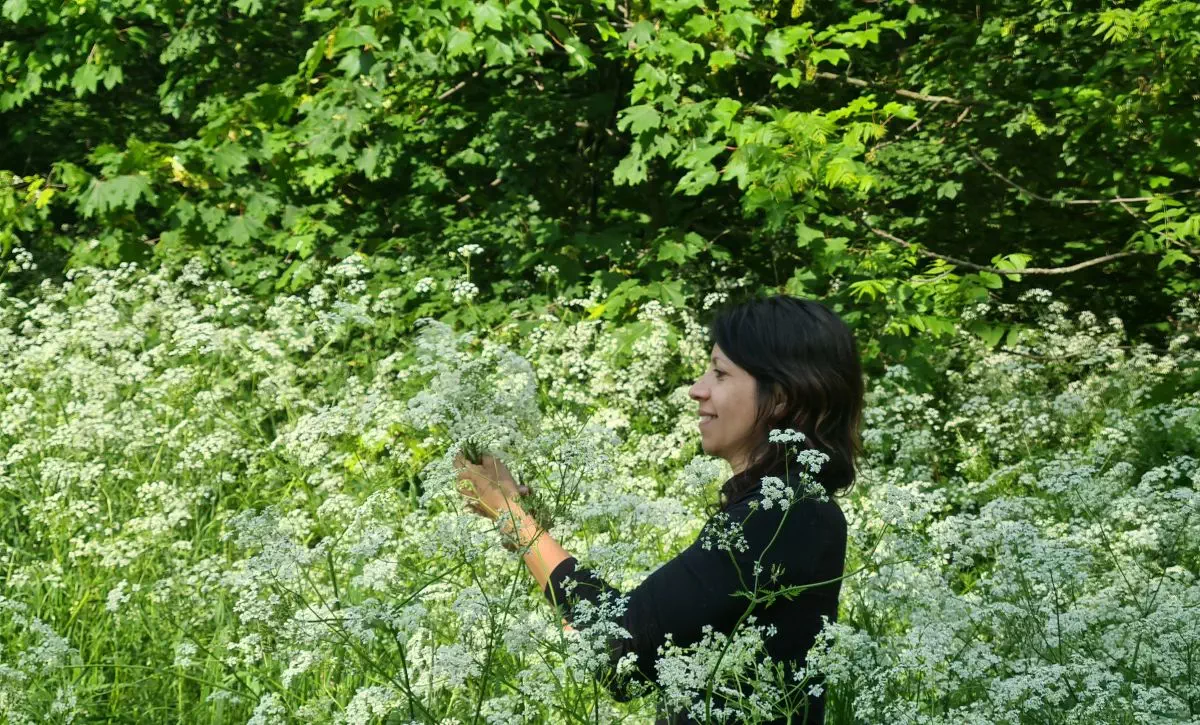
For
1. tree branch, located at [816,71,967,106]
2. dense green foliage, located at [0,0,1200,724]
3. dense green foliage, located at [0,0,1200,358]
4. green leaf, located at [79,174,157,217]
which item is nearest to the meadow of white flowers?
dense green foliage, located at [0,0,1200,724]

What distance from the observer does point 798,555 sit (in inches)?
102

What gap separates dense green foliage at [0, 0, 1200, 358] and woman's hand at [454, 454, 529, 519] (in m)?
3.60

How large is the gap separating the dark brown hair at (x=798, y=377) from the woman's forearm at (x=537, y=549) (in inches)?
16.2

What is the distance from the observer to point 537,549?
2.72 metres

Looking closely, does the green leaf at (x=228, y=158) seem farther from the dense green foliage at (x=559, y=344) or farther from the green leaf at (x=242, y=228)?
the green leaf at (x=242, y=228)

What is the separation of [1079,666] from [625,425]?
3.47 metres

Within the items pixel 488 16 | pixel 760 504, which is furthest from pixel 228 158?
pixel 760 504

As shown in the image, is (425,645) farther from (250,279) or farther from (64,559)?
(250,279)

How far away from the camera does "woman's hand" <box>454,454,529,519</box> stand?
2.71 m

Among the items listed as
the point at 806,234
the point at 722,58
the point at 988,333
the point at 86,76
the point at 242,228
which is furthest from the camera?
the point at 86,76

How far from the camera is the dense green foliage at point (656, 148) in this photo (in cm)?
652

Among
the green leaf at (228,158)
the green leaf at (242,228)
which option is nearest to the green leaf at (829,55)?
the green leaf at (228,158)

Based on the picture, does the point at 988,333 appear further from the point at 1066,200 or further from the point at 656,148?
the point at 656,148

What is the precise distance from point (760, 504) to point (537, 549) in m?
0.50
